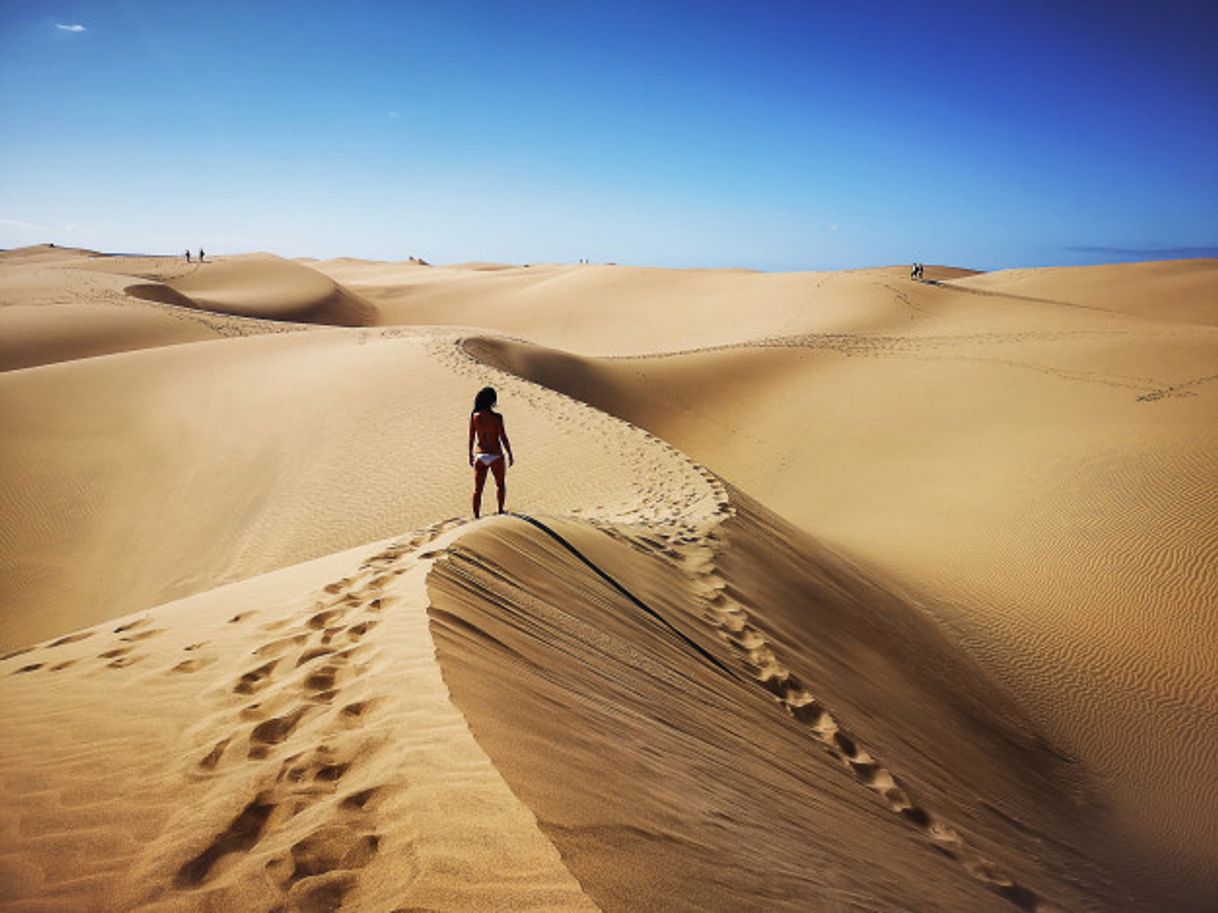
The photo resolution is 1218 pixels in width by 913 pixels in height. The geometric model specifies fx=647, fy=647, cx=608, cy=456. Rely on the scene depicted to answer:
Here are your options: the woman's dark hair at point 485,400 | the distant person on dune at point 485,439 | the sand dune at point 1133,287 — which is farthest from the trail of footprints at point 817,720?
the sand dune at point 1133,287

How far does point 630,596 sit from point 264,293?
149 ft

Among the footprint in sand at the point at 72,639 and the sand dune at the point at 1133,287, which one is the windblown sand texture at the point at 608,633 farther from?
the sand dune at the point at 1133,287

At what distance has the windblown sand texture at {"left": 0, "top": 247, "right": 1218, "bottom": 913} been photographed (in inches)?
81.7

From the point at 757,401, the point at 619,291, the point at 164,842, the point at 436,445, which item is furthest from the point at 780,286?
the point at 164,842

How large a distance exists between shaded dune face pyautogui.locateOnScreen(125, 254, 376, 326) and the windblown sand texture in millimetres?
21835

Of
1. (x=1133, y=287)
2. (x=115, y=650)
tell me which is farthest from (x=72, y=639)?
(x=1133, y=287)

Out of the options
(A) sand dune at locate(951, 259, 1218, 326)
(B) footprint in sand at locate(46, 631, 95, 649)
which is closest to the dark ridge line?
(B) footprint in sand at locate(46, 631, 95, 649)

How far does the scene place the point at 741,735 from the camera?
Answer: 3.73 metres

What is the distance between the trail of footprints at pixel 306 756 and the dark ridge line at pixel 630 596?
6.64ft

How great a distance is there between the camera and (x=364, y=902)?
1.73 metres

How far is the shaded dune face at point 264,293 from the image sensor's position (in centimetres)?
3700

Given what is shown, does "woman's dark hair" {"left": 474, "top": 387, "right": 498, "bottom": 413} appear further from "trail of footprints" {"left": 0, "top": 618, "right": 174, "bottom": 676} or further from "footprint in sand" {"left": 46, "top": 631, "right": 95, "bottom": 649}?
"footprint in sand" {"left": 46, "top": 631, "right": 95, "bottom": 649}

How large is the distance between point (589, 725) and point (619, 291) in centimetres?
4614

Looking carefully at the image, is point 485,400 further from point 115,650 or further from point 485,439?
point 115,650
